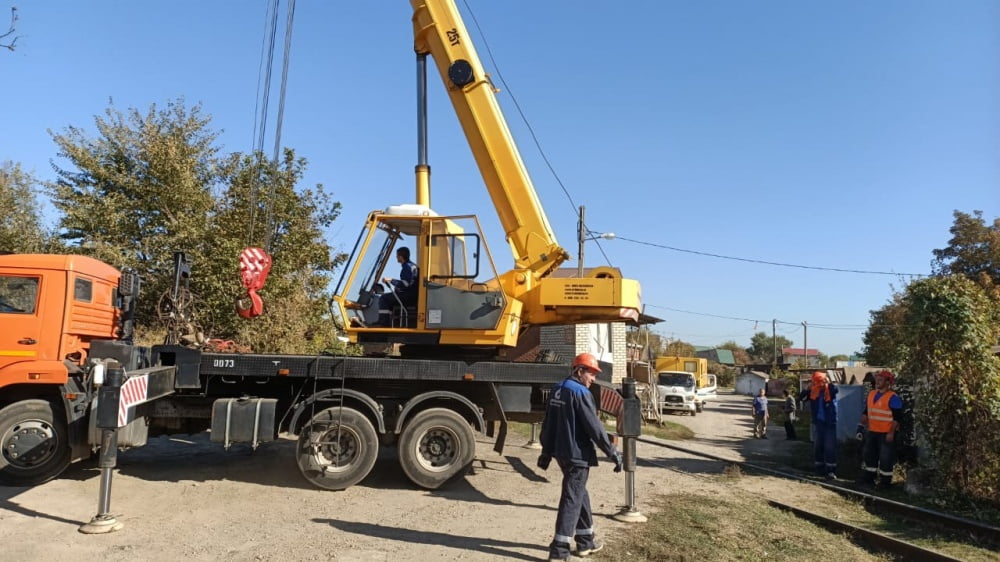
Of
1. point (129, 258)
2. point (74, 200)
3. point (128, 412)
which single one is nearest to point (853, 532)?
point (128, 412)

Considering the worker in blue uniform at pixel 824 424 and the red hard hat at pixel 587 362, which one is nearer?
the red hard hat at pixel 587 362

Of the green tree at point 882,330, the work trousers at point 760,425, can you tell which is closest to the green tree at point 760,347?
the green tree at point 882,330

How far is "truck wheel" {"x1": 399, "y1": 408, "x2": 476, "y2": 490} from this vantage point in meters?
7.41

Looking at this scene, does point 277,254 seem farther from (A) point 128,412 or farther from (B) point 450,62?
(A) point 128,412

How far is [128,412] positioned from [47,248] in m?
14.4

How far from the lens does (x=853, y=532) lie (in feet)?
21.7

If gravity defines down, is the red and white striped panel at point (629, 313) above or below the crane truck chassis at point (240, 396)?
above

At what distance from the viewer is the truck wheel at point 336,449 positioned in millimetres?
7297

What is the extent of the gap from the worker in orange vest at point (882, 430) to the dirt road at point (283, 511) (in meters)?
1.52

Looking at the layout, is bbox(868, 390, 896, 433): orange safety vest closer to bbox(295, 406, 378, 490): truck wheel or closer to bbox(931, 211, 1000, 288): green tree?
bbox(295, 406, 378, 490): truck wheel

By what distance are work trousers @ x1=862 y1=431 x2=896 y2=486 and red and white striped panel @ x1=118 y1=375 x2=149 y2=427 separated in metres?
9.80

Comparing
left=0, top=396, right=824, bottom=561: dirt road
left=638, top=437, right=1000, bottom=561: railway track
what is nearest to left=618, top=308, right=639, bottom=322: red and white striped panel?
left=0, top=396, right=824, bottom=561: dirt road

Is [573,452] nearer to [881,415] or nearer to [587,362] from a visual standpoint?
[587,362]

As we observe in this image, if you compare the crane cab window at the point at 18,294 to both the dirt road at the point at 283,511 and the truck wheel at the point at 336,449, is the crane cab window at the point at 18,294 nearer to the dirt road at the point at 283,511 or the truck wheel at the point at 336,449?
the dirt road at the point at 283,511
